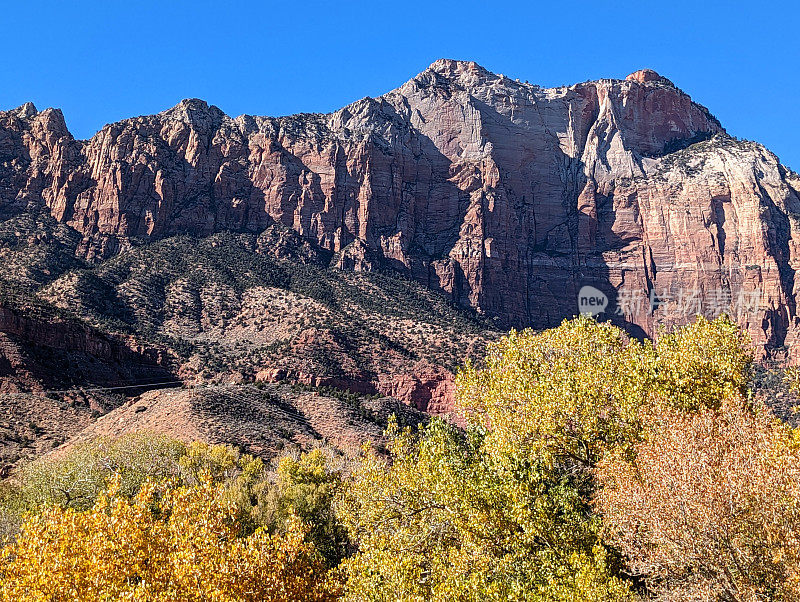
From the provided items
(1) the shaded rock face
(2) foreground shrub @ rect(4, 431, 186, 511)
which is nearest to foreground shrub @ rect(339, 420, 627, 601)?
(2) foreground shrub @ rect(4, 431, 186, 511)

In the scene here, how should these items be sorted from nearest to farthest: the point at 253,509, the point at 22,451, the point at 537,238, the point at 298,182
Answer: the point at 253,509 → the point at 22,451 → the point at 298,182 → the point at 537,238

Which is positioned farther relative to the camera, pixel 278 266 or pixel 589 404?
pixel 278 266

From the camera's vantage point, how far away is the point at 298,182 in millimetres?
135500

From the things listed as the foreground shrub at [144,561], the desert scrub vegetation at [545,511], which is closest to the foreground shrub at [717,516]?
the desert scrub vegetation at [545,511]

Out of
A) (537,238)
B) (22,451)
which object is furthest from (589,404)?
(537,238)

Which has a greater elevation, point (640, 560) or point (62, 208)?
point (62, 208)

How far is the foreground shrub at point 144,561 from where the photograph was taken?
45.1 feet

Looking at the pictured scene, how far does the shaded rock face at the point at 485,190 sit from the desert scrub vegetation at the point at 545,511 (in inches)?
3966

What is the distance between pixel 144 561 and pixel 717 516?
41.3 feet

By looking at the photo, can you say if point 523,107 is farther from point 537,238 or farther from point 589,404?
point 589,404

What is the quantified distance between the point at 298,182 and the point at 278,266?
31.9 metres

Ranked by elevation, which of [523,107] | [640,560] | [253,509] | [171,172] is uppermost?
[523,107]

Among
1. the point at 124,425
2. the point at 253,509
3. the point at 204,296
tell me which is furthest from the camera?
the point at 204,296

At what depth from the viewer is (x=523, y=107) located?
16638cm
